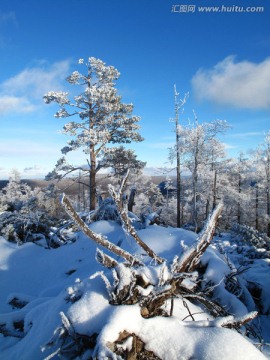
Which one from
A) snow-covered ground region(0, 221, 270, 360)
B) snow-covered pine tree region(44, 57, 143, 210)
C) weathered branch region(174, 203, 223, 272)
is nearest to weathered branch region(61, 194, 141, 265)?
snow-covered ground region(0, 221, 270, 360)

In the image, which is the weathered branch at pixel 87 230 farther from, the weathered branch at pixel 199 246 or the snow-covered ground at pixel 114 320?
the weathered branch at pixel 199 246

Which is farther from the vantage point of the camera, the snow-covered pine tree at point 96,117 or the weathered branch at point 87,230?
the snow-covered pine tree at point 96,117

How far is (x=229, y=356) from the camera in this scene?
173cm

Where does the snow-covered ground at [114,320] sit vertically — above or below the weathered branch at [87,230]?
below

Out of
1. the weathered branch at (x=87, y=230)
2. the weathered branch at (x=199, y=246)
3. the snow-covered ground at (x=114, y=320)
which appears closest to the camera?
the snow-covered ground at (x=114, y=320)

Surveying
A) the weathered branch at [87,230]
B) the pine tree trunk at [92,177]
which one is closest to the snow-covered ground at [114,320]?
the weathered branch at [87,230]

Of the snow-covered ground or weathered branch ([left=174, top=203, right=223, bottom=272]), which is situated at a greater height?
weathered branch ([left=174, top=203, right=223, bottom=272])

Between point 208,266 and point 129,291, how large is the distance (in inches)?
57.4

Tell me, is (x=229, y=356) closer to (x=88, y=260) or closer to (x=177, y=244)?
(x=177, y=244)

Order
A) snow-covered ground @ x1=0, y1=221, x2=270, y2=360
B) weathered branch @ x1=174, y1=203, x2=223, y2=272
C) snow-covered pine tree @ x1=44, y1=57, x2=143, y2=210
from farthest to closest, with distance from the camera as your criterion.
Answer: snow-covered pine tree @ x1=44, y1=57, x2=143, y2=210 → weathered branch @ x1=174, y1=203, x2=223, y2=272 → snow-covered ground @ x1=0, y1=221, x2=270, y2=360

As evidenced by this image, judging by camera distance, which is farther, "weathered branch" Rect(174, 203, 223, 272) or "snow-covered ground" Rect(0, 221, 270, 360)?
"weathered branch" Rect(174, 203, 223, 272)

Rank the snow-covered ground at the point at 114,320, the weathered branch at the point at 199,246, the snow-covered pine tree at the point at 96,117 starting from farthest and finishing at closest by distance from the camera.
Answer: the snow-covered pine tree at the point at 96,117 → the weathered branch at the point at 199,246 → the snow-covered ground at the point at 114,320

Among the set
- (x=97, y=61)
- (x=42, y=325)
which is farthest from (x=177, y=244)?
(x=97, y=61)

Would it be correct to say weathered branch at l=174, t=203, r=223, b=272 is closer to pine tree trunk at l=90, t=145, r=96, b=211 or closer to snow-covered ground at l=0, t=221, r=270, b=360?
snow-covered ground at l=0, t=221, r=270, b=360
